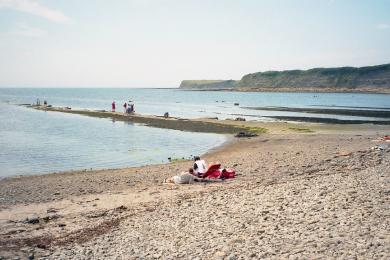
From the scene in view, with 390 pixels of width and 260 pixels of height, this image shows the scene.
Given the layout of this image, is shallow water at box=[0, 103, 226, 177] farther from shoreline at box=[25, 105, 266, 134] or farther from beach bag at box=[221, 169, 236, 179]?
beach bag at box=[221, 169, 236, 179]

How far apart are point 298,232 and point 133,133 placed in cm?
3318

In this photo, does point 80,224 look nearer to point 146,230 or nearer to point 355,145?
point 146,230

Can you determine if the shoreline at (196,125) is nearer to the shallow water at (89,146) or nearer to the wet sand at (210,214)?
the shallow water at (89,146)

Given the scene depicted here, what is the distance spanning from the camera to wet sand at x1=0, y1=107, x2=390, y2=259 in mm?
9492

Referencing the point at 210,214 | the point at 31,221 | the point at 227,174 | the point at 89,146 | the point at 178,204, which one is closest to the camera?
the point at 210,214

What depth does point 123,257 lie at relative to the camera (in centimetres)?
981

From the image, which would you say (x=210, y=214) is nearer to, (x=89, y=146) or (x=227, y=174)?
(x=227, y=174)

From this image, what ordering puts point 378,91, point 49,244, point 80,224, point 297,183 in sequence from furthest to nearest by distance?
point 378,91 → point 297,183 → point 80,224 → point 49,244

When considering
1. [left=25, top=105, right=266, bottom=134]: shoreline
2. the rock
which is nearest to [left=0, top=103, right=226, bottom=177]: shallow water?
[left=25, top=105, right=266, bottom=134]: shoreline

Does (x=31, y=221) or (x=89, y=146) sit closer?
(x=31, y=221)

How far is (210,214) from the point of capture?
12.4 meters

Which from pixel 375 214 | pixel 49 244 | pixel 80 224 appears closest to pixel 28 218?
pixel 80 224

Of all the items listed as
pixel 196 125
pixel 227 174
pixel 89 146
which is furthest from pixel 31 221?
pixel 196 125

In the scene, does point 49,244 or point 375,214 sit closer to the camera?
point 375,214
